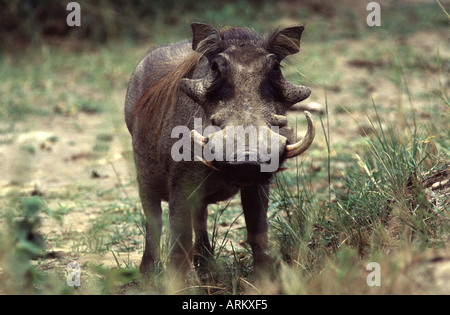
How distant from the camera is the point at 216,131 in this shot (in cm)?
298

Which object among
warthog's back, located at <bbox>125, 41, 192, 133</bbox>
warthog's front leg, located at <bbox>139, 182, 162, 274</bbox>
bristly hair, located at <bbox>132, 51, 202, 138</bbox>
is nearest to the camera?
bristly hair, located at <bbox>132, 51, 202, 138</bbox>

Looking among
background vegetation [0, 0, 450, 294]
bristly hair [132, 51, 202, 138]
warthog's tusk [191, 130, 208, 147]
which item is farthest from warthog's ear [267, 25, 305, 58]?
warthog's tusk [191, 130, 208, 147]

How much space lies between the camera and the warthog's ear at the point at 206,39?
3221 millimetres

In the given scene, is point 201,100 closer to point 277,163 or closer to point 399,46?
point 277,163

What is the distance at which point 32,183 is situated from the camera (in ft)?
18.2

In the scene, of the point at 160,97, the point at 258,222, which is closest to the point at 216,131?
the point at 258,222

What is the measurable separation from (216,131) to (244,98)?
0.20 m

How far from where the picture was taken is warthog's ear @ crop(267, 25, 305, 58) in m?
3.26

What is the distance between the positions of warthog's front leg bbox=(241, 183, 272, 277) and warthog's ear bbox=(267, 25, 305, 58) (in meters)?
0.66

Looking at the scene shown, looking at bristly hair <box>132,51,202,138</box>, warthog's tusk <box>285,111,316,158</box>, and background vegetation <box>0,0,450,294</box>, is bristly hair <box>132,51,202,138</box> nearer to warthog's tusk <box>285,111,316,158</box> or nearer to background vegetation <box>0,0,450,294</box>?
background vegetation <box>0,0,450,294</box>

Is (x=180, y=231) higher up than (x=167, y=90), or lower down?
lower down

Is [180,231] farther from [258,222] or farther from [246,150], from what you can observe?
[246,150]
